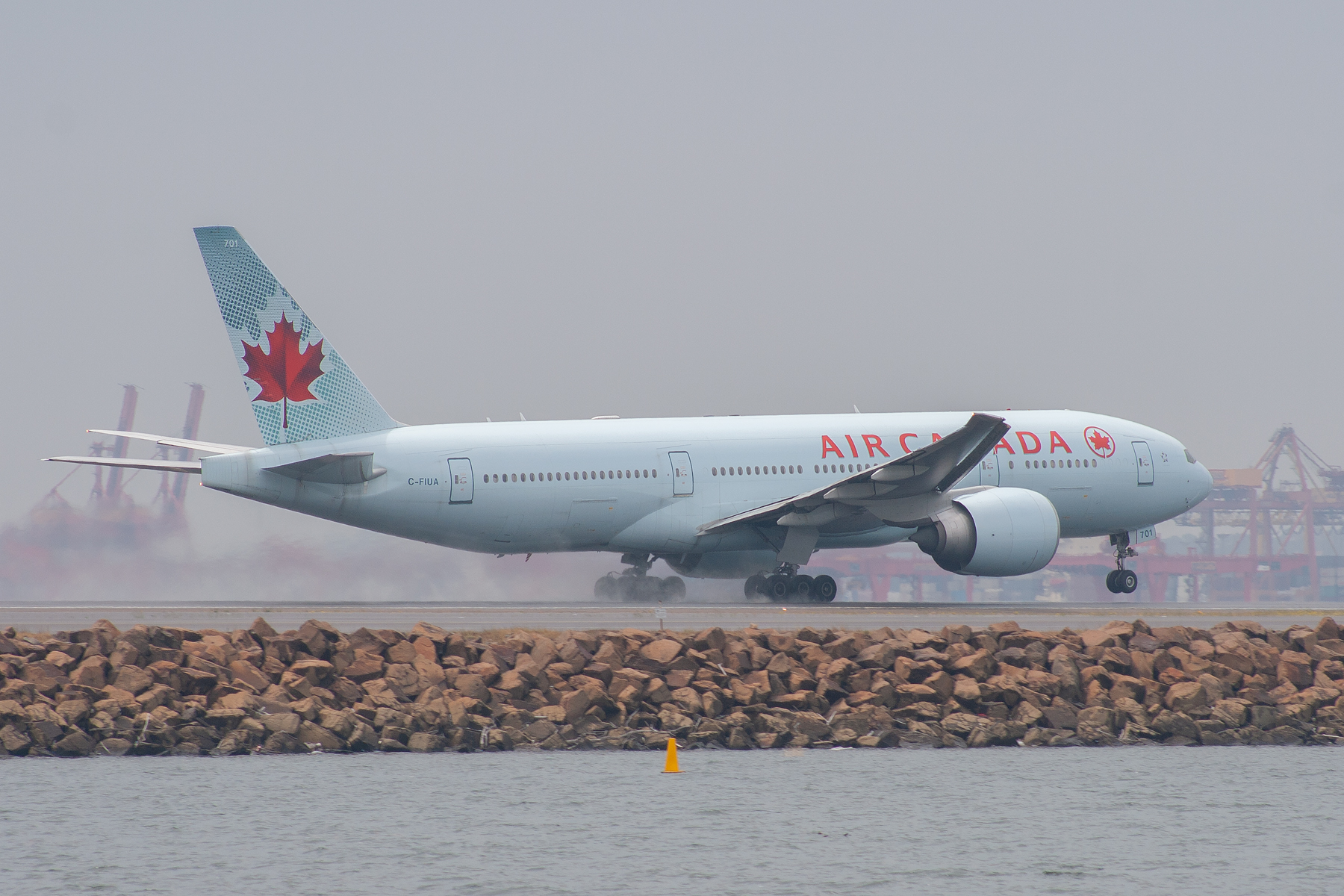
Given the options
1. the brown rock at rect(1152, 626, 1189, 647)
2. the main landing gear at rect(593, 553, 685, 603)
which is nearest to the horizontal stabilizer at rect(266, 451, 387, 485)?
the main landing gear at rect(593, 553, 685, 603)

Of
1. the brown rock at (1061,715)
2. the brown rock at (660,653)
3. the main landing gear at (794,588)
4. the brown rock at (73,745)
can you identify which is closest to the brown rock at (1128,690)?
the brown rock at (1061,715)

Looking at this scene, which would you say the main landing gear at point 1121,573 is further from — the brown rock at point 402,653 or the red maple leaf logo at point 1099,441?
the brown rock at point 402,653

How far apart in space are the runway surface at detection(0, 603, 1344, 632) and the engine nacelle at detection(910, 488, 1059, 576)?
3.73 ft

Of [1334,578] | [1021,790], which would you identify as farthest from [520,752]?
[1334,578]

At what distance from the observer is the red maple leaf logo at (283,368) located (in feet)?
119

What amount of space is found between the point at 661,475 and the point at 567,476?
2512 mm

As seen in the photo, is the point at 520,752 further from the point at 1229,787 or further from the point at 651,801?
the point at 1229,787

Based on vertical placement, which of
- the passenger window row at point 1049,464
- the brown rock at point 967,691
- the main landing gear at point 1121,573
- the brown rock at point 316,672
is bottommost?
the brown rock at point 316,672

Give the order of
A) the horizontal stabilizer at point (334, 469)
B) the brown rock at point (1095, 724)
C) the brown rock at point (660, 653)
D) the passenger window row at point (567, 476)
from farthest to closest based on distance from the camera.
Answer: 1. the passenger window row at point (567, 476)
2. the horizontal stabilizer at point (334, 469)
3. the brown rock at point (660, 653)
4. the brown rock at point (1095, 724)

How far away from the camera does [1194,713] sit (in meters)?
23.8

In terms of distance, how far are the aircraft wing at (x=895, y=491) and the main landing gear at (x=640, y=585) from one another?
247 centimetres

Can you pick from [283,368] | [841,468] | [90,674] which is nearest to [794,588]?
[841,468]

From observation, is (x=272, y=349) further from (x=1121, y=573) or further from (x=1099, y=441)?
(x=1121, y=573)

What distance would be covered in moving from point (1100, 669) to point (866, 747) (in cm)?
443
